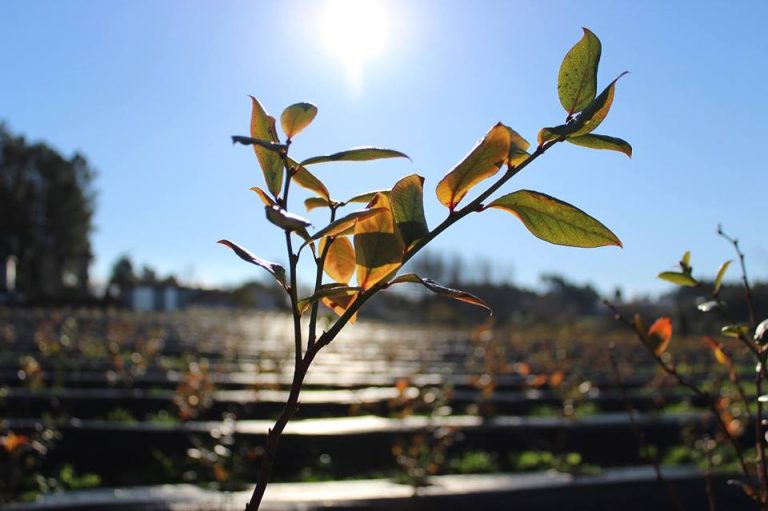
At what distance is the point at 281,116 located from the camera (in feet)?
1.93

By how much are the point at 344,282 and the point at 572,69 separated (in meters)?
0.26

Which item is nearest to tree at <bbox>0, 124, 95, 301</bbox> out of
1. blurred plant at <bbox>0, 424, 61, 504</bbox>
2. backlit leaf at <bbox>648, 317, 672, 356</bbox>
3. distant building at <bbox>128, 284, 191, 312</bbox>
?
distant building at <bbox>128, 284, 191, 312</bbox>

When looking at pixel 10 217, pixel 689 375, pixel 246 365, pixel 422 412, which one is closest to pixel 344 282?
pixel 422 412

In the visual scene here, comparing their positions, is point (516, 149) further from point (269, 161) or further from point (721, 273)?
point (721, 273)

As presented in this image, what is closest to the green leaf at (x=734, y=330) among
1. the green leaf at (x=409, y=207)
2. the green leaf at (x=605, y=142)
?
the green leaf at (x=605, y=142)

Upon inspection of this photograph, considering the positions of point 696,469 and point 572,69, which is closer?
point 572,69

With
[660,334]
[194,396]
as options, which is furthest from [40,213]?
[660,334]

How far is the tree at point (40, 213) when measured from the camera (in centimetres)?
3094

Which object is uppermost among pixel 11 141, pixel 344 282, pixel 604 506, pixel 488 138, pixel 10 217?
pixel 11 141

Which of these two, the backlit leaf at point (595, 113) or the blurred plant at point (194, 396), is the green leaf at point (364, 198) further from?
the blurred plant at point (194, 396)

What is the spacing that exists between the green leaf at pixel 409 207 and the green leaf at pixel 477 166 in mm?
18

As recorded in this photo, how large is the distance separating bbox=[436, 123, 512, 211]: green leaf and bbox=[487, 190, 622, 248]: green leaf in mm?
26

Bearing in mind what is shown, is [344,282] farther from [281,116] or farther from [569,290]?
[569,290]

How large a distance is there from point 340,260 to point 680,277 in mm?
518
